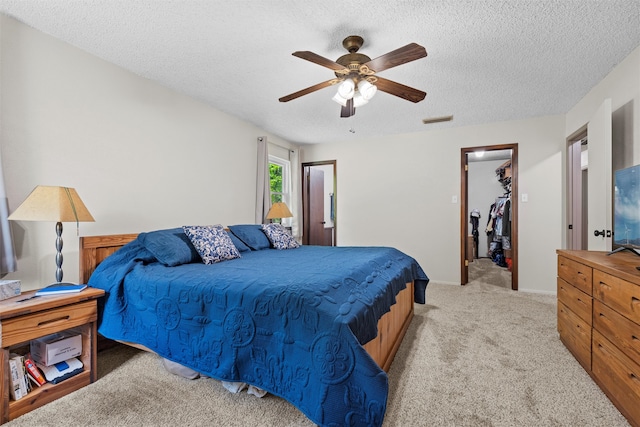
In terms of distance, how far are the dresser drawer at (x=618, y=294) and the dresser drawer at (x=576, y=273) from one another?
0.10 meters

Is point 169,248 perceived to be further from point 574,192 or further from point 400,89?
point 574,192

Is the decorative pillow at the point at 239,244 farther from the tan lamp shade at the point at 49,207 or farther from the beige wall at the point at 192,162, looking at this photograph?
the tan lamp shade at the point at 49,207

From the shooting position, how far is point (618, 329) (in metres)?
1.55

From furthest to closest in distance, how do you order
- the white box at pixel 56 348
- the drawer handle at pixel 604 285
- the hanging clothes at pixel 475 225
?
the hanging clothes at pixel 475 225, the white box at pixel 56 348, the drawer handle at pixel 604 285

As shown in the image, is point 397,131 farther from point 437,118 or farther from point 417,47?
point 417,47

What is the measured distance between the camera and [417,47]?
179cm

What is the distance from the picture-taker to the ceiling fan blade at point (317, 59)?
6.20 ft

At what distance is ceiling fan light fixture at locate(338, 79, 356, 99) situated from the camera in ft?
7.10

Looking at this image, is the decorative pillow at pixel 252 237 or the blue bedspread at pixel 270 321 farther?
the decorative pillow at pixel 252 237

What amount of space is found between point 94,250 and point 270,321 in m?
1.75

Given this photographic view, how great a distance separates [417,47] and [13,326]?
2.74 metres

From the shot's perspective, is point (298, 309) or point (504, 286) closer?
point (298, 309)

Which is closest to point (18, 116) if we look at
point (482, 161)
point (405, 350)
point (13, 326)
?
point (13, 326)

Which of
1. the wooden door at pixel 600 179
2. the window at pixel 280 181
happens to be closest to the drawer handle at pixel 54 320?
the window at pixel 280 181
